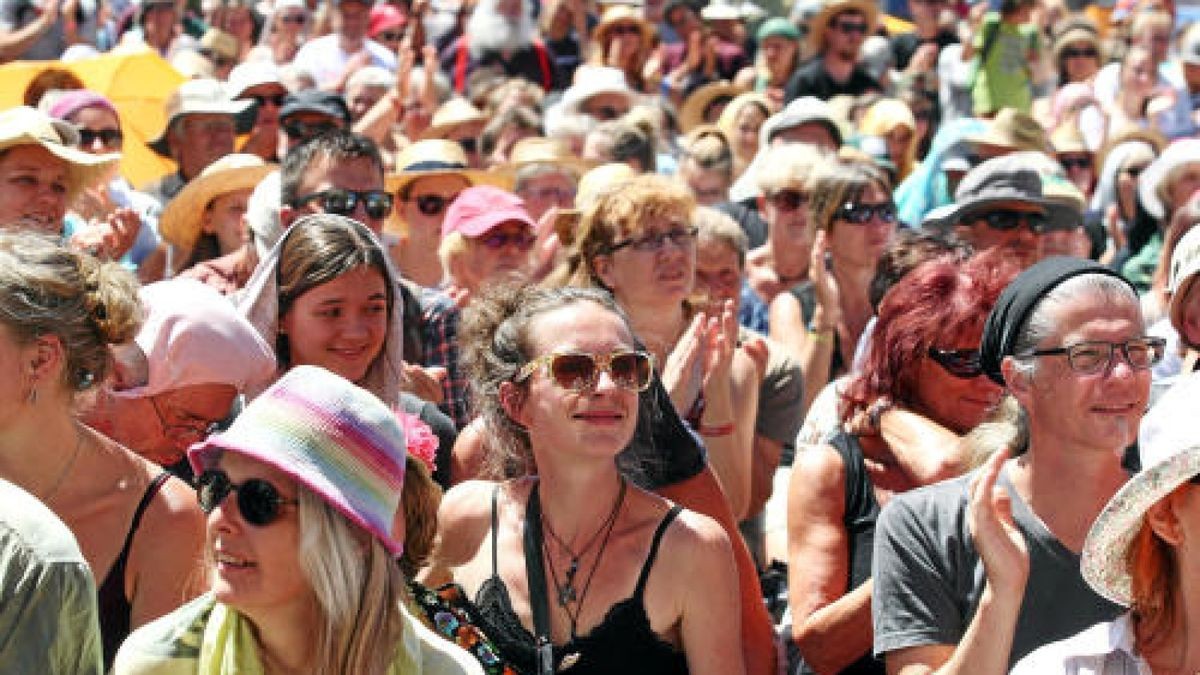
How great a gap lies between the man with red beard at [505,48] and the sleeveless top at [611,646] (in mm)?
11071

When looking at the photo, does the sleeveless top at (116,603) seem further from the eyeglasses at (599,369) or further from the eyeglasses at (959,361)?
the eyeglasses at (959,361)

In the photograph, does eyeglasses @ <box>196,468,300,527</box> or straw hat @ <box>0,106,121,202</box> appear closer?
eyeglasses @ <box>196,468,300,527</box>

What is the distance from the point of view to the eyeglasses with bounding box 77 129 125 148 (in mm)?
9492

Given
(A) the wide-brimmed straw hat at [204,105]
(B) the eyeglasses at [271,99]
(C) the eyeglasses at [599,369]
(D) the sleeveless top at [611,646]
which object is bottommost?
(B) the eyeglasses at [271,99]

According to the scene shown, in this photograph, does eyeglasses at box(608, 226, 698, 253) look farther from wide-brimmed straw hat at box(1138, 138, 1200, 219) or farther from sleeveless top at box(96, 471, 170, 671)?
wide-brimmed straw hat at box(1138, 138, 1200, 219)

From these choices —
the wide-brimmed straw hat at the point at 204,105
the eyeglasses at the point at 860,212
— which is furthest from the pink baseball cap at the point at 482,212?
the wide-brimmed straw hat at the point at 204,105

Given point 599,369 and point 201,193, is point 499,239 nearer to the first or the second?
point 201,193

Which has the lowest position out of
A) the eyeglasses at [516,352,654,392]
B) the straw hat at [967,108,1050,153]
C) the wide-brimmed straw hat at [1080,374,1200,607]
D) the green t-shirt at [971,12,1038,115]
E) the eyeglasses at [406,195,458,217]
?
the green t-shirt at [971,12,1038,115]

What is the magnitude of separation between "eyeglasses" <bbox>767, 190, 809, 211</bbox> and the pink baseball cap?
1416 millimetres

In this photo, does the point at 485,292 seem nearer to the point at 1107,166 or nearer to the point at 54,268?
the point at 54,268

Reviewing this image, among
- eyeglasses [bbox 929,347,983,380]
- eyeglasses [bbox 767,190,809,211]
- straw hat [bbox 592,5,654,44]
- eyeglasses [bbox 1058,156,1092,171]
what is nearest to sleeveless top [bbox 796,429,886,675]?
eyeglasses [bbox 929,347,983,380]

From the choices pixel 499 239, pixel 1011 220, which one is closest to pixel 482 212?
pixel 499 239

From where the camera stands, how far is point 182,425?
4898mm

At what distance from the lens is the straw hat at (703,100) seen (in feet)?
47.3
